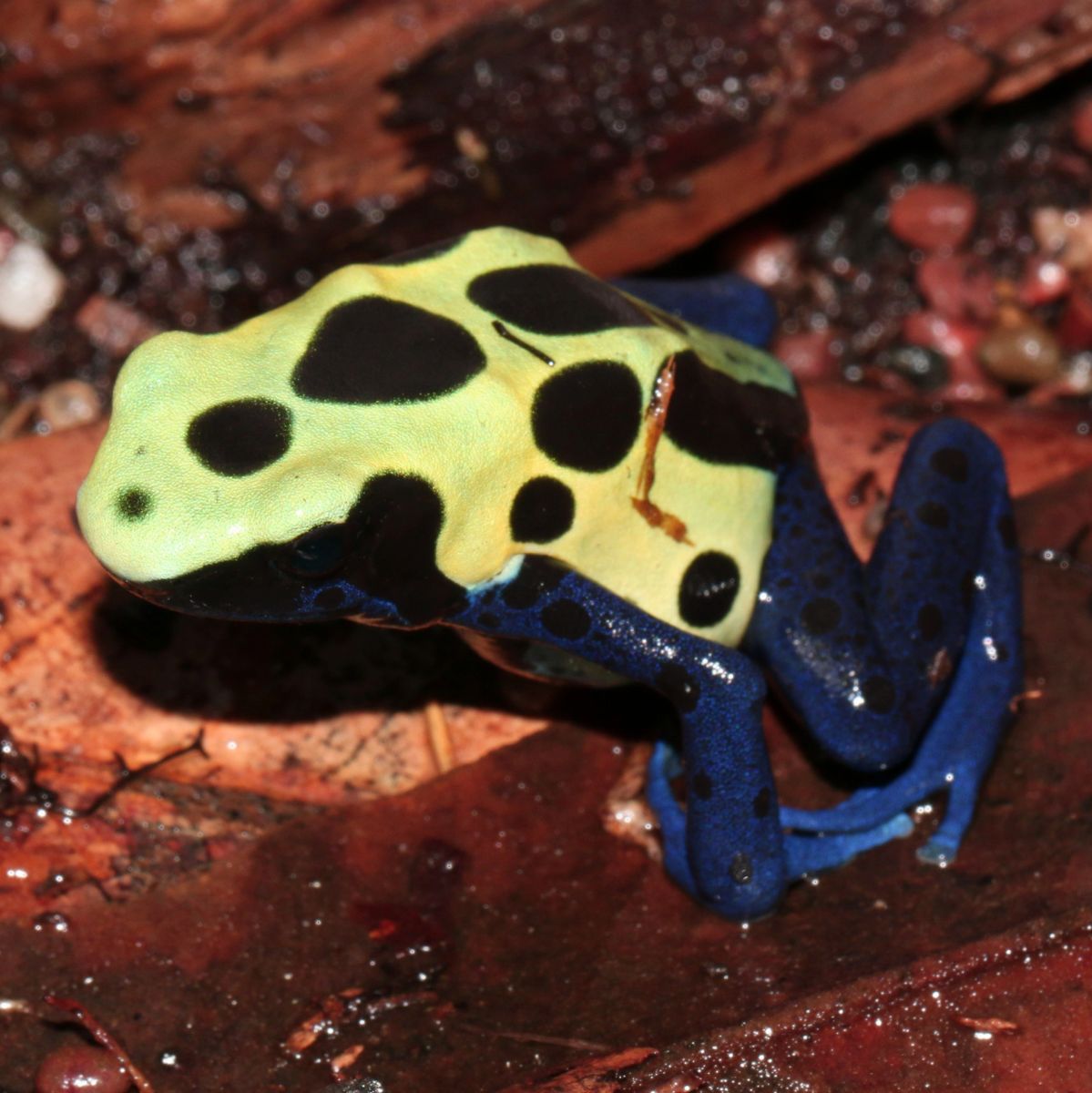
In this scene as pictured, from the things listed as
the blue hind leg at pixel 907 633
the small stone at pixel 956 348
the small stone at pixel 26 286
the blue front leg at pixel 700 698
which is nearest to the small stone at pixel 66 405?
the small stone at pixel 26 286

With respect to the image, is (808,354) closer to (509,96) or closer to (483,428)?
(509,96)

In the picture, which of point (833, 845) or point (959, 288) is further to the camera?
point (959, 288)

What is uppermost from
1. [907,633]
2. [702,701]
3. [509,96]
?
[509,96]

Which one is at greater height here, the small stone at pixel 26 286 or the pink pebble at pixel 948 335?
the small stone at pixel 26 286

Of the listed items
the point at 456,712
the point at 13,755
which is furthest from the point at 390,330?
the point at 13,755

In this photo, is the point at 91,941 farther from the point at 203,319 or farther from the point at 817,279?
the point at 817,279

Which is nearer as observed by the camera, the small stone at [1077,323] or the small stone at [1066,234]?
the small stone at [1077,323]

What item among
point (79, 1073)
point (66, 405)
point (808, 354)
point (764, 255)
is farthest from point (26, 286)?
point (79, 1073)

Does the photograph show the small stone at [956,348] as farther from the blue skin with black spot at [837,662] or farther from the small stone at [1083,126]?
the blue skin with black spot at [837,662]
